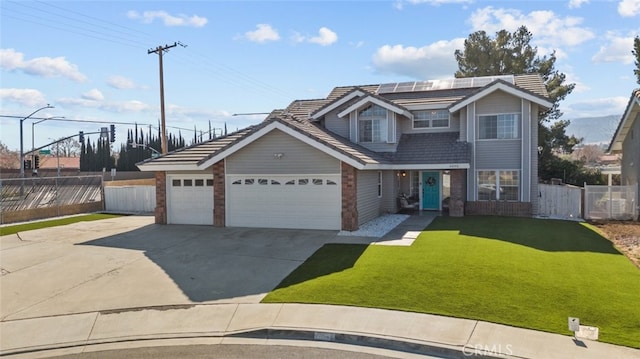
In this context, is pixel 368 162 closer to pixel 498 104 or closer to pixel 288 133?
pixel 288 133

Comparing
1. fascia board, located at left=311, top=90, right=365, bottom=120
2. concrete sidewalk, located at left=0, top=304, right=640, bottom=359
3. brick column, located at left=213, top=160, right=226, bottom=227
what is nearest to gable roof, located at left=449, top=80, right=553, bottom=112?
fascia board, located at left=311, top=90, right=365, bottom=120

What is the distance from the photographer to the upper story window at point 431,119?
20281mm

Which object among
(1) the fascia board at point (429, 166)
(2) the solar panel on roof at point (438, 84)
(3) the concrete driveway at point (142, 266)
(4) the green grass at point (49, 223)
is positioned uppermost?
(2) the solar panel on roof at point (438, 84)

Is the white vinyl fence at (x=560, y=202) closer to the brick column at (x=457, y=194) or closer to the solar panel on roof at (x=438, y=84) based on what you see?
the brick column at (x=457, y=194)

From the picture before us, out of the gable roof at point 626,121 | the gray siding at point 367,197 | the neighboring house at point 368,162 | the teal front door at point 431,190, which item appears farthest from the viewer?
the teal front door at point 431,190

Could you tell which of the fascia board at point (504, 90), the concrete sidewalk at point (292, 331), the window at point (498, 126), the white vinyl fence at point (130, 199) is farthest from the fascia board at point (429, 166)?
the white vinyl fence at point (130, 199)

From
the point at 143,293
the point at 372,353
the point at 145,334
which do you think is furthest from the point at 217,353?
the point at 143,293

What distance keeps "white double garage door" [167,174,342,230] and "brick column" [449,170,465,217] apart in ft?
20.1

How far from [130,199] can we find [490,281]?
65.8ft

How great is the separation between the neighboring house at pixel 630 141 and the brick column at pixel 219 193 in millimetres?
16737

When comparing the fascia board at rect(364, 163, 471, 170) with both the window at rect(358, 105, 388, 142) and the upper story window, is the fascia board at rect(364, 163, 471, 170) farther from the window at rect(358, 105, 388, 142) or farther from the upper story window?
the upper story window

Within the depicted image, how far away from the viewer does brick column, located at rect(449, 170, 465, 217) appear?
1833 cm

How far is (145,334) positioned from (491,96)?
1686cm

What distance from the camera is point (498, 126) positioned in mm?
18797
